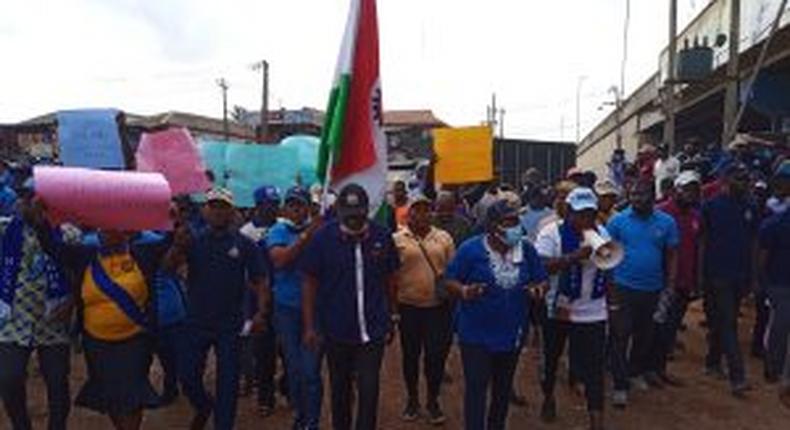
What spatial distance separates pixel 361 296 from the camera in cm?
696

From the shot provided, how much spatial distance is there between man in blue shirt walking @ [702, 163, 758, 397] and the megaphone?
7.94ft

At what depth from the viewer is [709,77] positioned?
23.2m

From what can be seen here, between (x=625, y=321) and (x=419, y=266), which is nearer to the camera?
(x=419, y=266)

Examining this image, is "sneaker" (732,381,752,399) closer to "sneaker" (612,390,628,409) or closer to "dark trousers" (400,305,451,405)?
"sneaker" (612,390,628,409)

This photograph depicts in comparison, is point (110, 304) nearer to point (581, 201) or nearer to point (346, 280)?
point (346, 280)

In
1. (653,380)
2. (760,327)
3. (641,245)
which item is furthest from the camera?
(760,327)

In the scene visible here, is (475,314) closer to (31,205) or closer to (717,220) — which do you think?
(31,205)

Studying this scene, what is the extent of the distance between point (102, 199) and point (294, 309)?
207 centimetres

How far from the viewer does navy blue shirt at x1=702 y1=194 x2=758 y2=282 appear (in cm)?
982

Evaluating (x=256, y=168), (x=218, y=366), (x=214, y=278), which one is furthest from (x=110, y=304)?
(x=256, y=168)

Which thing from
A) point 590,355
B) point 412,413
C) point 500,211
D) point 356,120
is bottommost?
point 412,413

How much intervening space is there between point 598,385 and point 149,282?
3.21m

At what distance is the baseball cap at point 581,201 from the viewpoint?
7746 millimetres

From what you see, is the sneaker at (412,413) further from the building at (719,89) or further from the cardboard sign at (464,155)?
the building at (719,89)
